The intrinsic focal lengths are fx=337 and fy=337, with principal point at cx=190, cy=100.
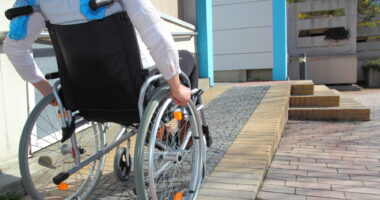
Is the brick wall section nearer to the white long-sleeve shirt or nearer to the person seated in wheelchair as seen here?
the person seated in wheelchair

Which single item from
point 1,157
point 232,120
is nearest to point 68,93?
point 1,157

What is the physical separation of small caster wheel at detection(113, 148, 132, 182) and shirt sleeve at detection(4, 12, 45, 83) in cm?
59

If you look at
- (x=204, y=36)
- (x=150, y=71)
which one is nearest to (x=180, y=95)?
(x=150, y=71)

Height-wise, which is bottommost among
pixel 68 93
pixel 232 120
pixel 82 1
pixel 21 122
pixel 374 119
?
pixel 374 119

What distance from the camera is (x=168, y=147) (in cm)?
165

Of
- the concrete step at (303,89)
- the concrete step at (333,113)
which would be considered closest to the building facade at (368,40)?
the concrete step at (303,89)

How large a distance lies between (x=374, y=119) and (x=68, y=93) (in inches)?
182

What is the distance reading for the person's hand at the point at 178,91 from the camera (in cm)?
138

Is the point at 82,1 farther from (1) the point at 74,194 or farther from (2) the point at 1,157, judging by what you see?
(2) the point at 1,157

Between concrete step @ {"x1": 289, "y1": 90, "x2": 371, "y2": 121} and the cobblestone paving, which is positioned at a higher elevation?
the cobblestone paving

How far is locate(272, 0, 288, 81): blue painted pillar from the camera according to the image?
28.9ft

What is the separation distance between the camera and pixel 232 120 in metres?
3.57

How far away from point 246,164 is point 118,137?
92 cm

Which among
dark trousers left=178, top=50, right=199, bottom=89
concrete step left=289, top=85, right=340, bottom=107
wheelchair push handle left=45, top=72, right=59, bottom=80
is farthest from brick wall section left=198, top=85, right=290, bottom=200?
concrete step left=289, top=85, right=340, bottom=107
